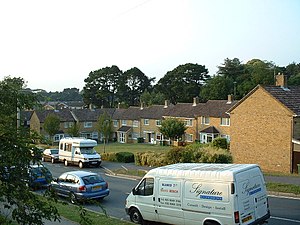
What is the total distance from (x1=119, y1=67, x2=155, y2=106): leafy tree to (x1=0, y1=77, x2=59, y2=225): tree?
315 feet

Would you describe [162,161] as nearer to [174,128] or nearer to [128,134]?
[174,128]

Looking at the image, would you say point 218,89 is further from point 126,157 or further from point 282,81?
point 126,157

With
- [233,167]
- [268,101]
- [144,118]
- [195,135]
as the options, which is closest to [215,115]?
[195,135]

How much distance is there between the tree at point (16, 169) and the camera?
5203 millimetres

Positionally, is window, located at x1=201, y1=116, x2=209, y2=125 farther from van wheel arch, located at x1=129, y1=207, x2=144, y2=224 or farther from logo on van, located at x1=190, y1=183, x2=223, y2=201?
logo on van, located at x1=190, y1=183, x2=223, y2=201

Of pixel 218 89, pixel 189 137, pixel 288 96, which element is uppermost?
pixel 218 89

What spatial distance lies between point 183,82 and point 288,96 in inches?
2428

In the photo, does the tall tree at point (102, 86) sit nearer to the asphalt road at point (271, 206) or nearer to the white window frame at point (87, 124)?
the white window frame at point (87, 124)

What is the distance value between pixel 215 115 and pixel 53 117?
80.6ft

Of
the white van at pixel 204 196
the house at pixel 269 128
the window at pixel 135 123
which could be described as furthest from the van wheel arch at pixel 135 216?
the window at pixel 135 123

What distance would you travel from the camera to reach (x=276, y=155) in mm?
29734

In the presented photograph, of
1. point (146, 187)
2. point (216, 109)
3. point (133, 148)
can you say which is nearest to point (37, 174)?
point (146, 187)

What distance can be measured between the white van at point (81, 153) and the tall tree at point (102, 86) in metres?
63.2

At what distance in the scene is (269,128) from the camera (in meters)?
30.4
